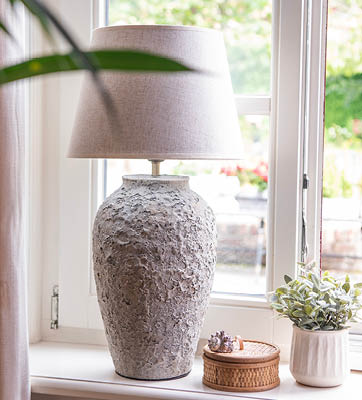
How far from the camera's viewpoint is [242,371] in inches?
56.7

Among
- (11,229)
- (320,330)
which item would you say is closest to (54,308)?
(11,229)

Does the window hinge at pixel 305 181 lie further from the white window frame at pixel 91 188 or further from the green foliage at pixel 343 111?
the green foliage at pixel 343 111

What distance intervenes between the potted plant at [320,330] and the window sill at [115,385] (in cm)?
4

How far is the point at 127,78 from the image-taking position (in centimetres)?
133

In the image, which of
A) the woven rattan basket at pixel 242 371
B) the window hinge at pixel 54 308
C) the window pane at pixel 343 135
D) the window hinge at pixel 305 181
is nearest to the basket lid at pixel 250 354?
the woven rattan basket at pixel 242 371

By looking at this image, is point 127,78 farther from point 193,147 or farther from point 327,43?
point 327,43

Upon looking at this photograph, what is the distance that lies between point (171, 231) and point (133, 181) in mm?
160

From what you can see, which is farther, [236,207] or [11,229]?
[236,207]

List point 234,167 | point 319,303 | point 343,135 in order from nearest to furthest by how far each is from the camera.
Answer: point 319,303
point 343,135
point 234,167

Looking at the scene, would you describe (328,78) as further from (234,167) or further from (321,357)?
(321,357)

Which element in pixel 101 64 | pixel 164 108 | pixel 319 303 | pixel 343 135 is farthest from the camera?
pixel 343 135

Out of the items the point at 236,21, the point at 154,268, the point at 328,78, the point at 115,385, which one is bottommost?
the point at 115,385

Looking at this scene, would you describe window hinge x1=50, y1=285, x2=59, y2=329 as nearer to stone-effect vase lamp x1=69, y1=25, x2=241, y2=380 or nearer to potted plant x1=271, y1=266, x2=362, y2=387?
stone-effect vase lamp x1=69, y1=25, x2=241, y2=380

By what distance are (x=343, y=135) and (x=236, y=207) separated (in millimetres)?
350
